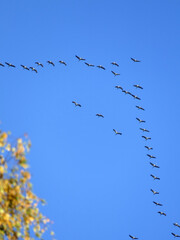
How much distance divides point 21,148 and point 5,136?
68cm

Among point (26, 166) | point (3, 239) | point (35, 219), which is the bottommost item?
point (3, 239)

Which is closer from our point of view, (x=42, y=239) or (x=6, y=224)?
(x=6, y=224)

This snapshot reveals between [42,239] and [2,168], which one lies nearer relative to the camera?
[2,168]

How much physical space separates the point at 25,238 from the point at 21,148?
285cm

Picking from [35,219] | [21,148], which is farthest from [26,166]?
[35,219]

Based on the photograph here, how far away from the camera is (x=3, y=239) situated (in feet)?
48.5

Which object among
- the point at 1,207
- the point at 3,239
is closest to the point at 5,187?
the point at 1,207

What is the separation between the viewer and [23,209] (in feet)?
51.2

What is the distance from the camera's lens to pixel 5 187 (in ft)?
49.8

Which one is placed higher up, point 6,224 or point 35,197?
point 35,197

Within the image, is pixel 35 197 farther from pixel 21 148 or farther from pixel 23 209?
pixel 21 148

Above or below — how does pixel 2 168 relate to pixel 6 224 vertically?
above

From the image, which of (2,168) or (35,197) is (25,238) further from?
(2,168)

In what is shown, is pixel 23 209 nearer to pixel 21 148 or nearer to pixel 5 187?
pixel 5 187
